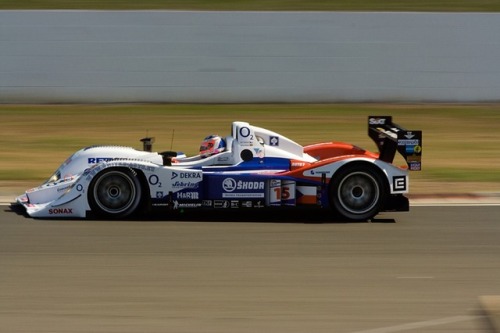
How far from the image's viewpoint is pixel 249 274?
7.59m

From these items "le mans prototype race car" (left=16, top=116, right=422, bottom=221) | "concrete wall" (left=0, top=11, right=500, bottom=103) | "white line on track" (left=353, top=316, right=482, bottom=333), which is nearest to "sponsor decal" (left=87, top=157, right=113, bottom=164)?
"le mans prototype race car" (left=16, top=116, right=422, bottom=221)

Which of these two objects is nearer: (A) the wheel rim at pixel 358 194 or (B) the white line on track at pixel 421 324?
(B) the white line on track at pixel 421 324

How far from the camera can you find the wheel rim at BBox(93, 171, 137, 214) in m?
9.81

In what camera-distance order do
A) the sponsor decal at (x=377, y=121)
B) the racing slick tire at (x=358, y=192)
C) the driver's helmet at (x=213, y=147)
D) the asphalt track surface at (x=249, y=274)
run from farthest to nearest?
the sponsor decal at (x=377, y=121) → the driver's helmet at (x=213, y=147) → the racing slick tire at (x=358, y=192) → the asphalt track surface at (x=249, y=274)

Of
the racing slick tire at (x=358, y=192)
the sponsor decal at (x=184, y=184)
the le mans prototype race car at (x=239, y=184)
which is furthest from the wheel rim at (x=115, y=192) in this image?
the racing slick tire at (x=358, y=192)

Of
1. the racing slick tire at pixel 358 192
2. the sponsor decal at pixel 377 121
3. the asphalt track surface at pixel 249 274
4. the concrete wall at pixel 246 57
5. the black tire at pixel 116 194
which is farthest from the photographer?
the concrete wall at pixel 246 57

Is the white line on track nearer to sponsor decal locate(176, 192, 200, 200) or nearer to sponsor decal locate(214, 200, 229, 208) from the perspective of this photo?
sponsor decal locate(214, 200, 229, 208)

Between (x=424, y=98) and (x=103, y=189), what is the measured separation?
12.0 m

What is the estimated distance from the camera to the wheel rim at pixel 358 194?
10.0 m

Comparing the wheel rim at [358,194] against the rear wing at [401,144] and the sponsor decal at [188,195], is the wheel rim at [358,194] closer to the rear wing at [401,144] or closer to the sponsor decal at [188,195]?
the rear wing at [401,144]

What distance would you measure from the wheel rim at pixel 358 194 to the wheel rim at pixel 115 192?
2.16m

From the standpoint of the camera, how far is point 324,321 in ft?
20.6

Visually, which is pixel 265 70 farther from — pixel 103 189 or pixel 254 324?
pixel 254 324

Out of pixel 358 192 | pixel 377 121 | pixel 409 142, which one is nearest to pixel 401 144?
pixel 409 142
